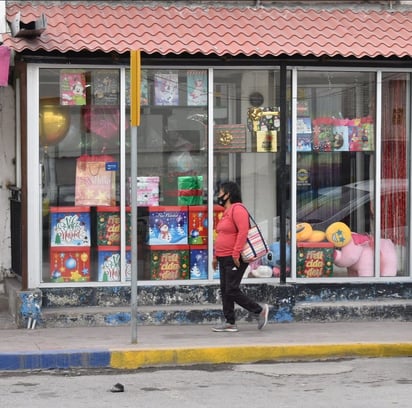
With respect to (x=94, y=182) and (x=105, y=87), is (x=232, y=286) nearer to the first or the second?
(x=94, y=182)

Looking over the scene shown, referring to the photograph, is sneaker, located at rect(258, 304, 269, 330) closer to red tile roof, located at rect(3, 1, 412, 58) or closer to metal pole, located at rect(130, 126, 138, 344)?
metal pole, located at rect(130, 126, 138, 344)

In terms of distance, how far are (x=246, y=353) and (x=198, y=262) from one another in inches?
96.1

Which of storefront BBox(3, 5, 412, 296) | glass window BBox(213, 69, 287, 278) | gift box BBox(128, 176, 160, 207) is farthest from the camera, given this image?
glass window BBox(213, 69, 287, 278)

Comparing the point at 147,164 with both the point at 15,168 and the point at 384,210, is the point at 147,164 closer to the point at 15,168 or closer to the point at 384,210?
the point at 15,168

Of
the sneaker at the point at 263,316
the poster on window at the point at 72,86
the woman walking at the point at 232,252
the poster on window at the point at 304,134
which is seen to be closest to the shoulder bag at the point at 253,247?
the woman walking at the point at 232,252

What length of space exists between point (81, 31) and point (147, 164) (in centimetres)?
196

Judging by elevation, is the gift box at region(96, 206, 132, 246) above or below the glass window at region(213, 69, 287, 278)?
below

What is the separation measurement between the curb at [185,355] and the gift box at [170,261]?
2384 millimetres

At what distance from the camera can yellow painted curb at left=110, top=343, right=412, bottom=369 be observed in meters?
10.1

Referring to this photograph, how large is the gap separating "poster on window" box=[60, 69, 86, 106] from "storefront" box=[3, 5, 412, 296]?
0.01m

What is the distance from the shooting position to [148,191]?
490 inches

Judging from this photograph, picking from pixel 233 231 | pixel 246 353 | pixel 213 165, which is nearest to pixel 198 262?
pixel 213 165

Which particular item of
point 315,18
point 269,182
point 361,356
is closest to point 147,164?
point 269,182

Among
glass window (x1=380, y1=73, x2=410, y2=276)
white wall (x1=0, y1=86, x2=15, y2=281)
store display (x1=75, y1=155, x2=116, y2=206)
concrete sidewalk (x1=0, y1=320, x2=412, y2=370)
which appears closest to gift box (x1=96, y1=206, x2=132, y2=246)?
store display (x1=75, y1=155, x2=116, y2=206)
